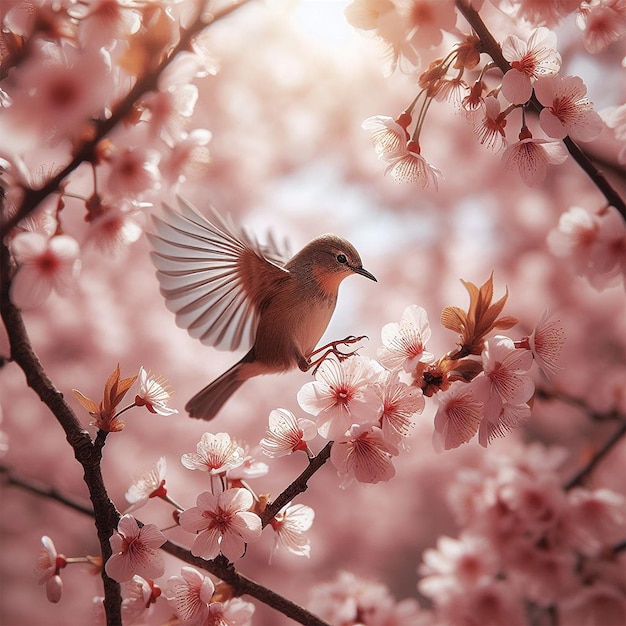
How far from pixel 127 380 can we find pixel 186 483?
3.25m

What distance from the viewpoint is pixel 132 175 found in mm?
1050

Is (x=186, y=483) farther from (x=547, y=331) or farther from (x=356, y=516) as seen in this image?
(x=547, y=331)

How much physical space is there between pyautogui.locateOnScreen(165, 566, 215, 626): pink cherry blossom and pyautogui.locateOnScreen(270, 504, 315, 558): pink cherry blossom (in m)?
0.13

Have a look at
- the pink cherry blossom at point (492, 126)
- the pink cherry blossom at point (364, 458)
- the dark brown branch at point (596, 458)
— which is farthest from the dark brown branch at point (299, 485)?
the dark brown branch at point (596, 458)

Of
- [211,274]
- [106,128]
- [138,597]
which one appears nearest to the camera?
[106,128]

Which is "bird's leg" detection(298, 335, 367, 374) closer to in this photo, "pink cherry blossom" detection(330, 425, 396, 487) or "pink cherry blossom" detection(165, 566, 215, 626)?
"pink cherry blossom" detection(330, 425, 396, 487)

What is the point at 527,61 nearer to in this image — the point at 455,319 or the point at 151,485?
the point at 455,319

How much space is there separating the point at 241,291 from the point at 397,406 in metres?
0.55

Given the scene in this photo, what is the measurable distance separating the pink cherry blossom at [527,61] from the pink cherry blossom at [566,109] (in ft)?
0.06

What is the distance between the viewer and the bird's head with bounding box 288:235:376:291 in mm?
1424

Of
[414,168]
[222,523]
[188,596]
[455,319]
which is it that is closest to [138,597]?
[188,596]

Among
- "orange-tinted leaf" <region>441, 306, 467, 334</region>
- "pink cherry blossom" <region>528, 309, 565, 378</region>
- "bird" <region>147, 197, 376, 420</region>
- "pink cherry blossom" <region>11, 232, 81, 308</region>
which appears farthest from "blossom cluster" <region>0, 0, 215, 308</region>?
"pink cherry blossom" <region>528, 309, 565, 378</region>

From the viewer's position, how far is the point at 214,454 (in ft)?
3.36

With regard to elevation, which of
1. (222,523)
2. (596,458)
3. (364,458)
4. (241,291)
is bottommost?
(222,523)
